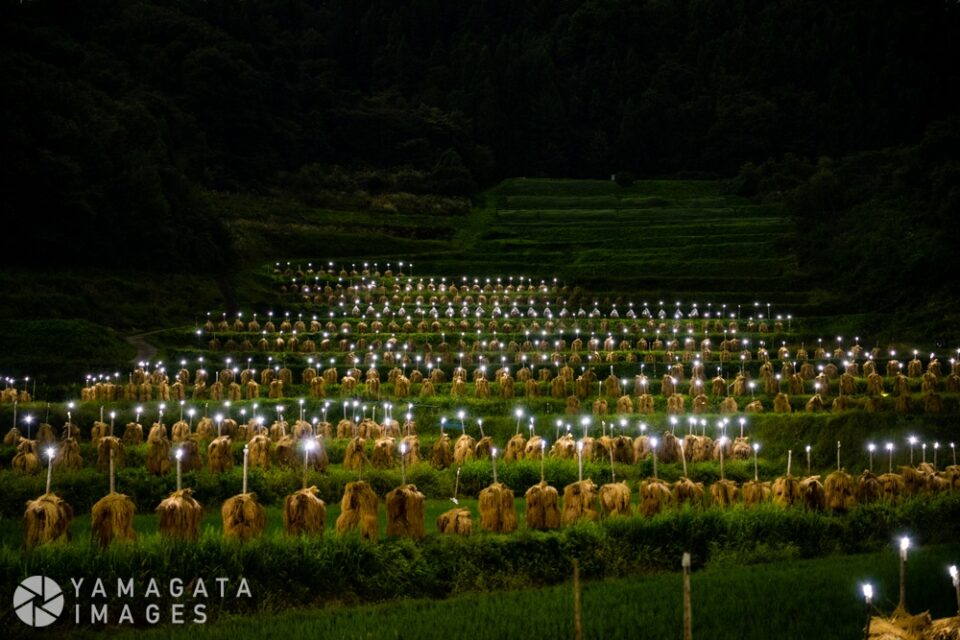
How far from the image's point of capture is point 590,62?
11219 centimetres

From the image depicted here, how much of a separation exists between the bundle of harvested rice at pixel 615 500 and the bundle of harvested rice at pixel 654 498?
31 centimetres

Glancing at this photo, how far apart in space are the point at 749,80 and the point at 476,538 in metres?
100

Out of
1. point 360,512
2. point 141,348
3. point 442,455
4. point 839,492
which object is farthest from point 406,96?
point 360,512

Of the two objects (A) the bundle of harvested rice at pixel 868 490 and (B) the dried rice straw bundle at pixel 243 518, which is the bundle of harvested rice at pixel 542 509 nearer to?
(B) the dried rice straw bundle at pixel 243 518

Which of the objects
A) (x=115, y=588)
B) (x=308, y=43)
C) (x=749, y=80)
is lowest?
(x=115, y=588)

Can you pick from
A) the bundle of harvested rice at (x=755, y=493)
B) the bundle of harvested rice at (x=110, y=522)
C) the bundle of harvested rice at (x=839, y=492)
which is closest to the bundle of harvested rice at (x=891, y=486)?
the bundle of harvested rice at (x=839, y=492)

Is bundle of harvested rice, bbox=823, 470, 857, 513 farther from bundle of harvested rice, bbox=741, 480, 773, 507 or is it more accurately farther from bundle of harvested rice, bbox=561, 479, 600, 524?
bundle of harvested rice, bbox=561, 479, 600, 524

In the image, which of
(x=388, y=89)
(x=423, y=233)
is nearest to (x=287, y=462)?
(x=423, y=233)

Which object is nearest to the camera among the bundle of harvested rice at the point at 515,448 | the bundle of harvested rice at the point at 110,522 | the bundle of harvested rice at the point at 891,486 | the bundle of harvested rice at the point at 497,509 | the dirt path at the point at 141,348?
the bundle of harvested rice at the point at 110,522

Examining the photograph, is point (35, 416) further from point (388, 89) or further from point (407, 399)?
point (388, 89)

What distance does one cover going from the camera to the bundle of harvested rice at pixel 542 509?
15.3 m

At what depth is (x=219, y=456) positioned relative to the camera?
20031 millimetres

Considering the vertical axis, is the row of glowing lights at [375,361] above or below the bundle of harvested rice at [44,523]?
above

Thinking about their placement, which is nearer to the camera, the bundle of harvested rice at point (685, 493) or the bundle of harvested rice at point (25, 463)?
the bundle of harvested rice at point (685, 493)
